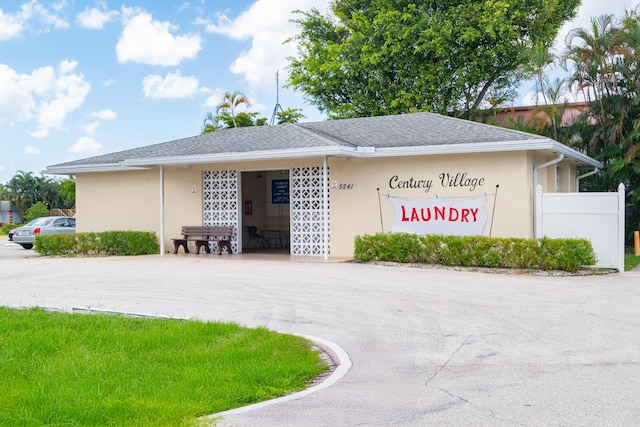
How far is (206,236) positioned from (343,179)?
4.75 metres

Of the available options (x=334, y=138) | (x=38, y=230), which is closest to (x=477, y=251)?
(x=334, y=138)

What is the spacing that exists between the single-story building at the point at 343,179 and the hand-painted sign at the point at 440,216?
0.03 metres

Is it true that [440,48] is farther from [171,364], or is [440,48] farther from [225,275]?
[171,364]

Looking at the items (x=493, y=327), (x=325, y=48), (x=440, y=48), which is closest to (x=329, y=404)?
(x=493, y=327)

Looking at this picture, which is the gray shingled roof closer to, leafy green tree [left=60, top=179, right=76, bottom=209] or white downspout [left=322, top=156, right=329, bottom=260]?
white downspout [left=322, top=156, right=329, bottom=260]

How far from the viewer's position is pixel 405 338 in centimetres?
830

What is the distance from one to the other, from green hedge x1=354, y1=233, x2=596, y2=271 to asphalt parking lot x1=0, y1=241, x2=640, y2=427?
70 cm

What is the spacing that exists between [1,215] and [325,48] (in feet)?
155

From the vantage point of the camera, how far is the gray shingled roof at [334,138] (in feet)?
57.5

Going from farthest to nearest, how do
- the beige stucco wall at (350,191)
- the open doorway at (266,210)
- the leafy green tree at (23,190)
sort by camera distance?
the leafy green tree at (23,190) → the open doorway at (266,210) → the beige stucco wall at (350,191)

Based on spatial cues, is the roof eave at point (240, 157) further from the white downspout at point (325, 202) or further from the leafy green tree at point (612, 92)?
the leafy green tree at point (612, 92)

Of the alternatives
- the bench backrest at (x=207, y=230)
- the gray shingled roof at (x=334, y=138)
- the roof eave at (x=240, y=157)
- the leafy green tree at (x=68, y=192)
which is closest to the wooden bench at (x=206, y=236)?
the bench backrest at (x=207, y=230)

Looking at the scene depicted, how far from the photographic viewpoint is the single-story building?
1719 cm

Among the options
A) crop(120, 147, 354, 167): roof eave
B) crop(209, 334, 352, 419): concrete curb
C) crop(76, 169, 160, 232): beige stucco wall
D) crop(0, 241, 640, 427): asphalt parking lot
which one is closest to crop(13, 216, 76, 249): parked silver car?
crop(76, 169, 160, 232): beige stucco wall
